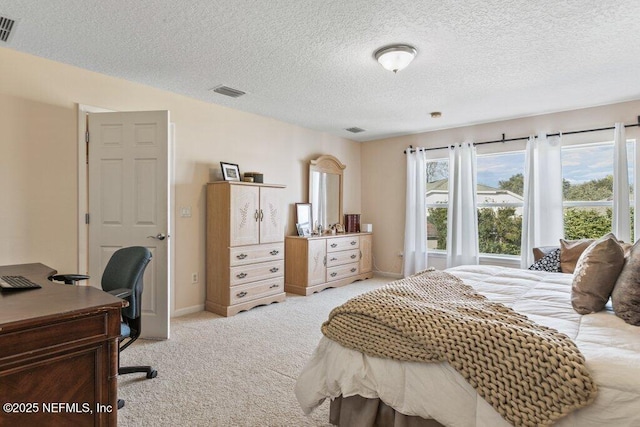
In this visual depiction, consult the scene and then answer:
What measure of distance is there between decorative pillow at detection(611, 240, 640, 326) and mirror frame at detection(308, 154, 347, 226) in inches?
163

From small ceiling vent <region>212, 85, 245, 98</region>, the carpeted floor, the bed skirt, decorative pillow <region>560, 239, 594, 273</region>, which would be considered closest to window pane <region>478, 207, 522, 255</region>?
decorative pillow <region>560, 239, 594, 273</region>

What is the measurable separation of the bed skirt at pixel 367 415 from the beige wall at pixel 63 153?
8.78 feet

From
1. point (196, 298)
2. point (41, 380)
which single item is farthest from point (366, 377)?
point (196, 298)

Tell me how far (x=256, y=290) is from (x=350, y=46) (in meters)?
2.85

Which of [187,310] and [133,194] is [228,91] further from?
[187,310]

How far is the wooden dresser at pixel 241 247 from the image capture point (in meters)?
3.88

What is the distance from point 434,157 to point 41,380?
17.8ft

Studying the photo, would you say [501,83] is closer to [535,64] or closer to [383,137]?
[535,64]

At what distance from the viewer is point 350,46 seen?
8.87 feet

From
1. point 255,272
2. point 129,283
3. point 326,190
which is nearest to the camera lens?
point 129,283

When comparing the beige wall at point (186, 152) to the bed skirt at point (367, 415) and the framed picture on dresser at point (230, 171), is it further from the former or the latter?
the bed skirt at point (367, 415)

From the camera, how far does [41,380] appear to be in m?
1.35

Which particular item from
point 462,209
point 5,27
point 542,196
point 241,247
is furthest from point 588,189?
point 5,27

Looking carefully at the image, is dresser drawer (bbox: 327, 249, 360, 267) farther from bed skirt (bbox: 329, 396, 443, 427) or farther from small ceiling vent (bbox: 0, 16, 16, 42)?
small ceiling vent (bbox: 0, 16, 16, 42)
